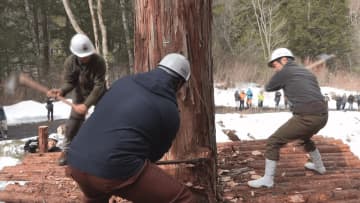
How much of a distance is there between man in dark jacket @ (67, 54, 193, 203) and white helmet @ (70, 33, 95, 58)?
7.55 feet

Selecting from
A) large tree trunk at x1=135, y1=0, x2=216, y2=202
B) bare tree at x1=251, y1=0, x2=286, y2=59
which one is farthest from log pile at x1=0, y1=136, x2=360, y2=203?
bare tree at x1=251, y1=0, x2=286, y2=59

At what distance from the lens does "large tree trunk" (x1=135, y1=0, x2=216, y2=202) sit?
12.1 feet

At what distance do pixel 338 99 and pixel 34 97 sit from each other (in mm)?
18559

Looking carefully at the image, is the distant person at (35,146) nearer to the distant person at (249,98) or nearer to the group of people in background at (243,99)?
the group of people in background at (243,99)

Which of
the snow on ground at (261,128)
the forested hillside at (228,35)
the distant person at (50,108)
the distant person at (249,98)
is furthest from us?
the forested hillside at (228,35)

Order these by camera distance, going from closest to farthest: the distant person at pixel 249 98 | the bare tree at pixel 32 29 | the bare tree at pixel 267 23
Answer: the distant person at pixel 249 98, the bare tree at pixel 32 29, the bare tree at pixel 267 23

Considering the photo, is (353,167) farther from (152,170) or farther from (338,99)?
(338,99)

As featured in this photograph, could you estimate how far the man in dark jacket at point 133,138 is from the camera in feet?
8.33

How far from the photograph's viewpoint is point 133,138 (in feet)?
8.35

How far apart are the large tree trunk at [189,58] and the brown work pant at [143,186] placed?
1.08 meters

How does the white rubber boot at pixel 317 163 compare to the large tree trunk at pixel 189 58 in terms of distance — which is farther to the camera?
the white rubber boot at pixel 317 163

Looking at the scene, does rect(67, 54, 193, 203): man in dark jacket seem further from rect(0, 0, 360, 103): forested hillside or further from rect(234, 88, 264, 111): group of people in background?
rect(0, 0, 360, 103): forested hillside

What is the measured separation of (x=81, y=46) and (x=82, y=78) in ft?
2.06

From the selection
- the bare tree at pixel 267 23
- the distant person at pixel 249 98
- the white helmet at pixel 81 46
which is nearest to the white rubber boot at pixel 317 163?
the white helmet at pixel 81 46
